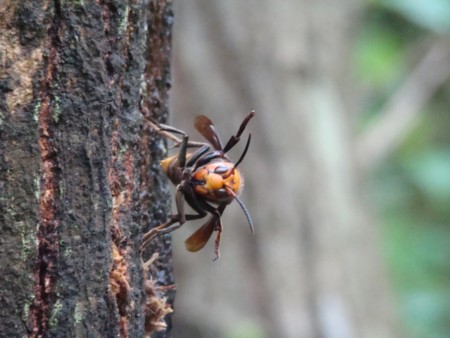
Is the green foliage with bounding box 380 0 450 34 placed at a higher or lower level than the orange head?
higher

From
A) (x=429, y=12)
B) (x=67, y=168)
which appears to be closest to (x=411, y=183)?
(x=429, y=12)

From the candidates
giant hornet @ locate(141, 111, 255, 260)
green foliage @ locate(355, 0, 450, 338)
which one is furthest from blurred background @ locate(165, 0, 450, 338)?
giant hornet @ locate(141, 111, 255, 260)

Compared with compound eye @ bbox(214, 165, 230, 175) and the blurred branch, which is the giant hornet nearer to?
compound eye @ bbox(214, 165, 230, 175)

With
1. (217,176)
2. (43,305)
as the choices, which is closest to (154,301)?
(217,176)

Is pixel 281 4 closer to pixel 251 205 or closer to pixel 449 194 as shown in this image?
pixel 251 205

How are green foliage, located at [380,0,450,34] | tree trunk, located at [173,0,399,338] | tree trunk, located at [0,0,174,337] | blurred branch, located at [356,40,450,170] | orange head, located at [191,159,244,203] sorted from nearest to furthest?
tree trunk, located at [0,0,174,337], orange head, located at [191,159,244,203], tree trunk, located at [173,0,399,338], blurred branch, located at [356,40,450,170], green foliage, located at [380,0,450,34]

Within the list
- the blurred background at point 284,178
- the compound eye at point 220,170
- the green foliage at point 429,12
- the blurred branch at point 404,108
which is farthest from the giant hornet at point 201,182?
the green foliage at point 429,12

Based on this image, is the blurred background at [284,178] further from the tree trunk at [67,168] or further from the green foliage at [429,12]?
the tree trunk at [67,168]
